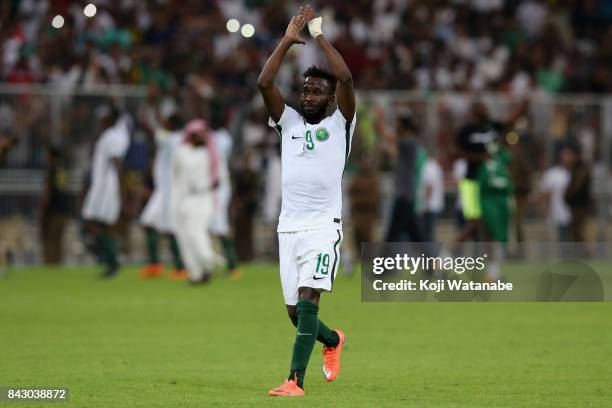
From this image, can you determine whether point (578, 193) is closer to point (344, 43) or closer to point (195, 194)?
point (344, 43)

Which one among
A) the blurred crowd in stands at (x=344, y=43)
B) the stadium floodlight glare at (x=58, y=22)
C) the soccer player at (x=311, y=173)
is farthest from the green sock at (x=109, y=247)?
the soccer player at (x=311, y=173)

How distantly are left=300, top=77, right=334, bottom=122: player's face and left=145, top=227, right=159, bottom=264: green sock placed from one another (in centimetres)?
1529

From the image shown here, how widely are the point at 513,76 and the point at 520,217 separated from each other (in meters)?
4.37

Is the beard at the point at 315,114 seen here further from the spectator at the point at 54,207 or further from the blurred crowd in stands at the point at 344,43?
the blurred crowd in stands at the point at 344,43

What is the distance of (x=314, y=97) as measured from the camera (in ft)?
37.3

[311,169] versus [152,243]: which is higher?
[311,169]

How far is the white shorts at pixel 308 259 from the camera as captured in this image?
11250 millimetres

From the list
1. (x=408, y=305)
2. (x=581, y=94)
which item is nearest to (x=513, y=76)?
(x=581, y=94)

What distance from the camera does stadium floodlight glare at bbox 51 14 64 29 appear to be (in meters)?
30.0

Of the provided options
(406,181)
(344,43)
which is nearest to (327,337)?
(406,181)

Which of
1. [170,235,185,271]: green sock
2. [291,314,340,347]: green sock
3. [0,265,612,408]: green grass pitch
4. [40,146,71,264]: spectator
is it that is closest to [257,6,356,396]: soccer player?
[291,314,340,347]: green sock

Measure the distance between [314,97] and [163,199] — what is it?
14.9m

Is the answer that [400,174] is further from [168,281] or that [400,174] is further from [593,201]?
[593,201]

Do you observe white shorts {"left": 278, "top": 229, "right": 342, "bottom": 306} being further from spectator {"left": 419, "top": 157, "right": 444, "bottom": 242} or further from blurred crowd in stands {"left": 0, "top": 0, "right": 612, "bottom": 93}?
blurred crowd in stands {"left": 0, "top": 0, "right": 612, "bottom": 93}
